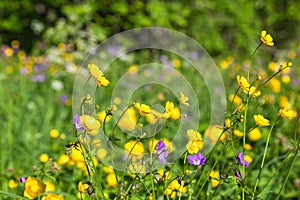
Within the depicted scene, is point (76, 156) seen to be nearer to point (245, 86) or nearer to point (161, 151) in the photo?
point (161, 151)

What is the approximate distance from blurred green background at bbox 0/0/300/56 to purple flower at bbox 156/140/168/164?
11.1ft

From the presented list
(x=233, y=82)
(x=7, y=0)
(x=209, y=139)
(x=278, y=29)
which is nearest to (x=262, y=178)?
(x=209, y=139)

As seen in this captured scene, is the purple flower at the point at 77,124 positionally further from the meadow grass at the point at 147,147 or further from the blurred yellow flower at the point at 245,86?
the blurred yellow flower at the point at 245,86

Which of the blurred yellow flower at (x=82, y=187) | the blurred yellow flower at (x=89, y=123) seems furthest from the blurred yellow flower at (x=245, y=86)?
the blurred yellow flower at (x=82, y=187)

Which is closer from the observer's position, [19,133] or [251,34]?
[19,133]

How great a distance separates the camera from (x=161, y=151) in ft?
4.00

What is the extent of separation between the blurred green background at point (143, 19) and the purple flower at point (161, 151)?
3380 millimetres

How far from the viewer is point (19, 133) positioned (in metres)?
2.60

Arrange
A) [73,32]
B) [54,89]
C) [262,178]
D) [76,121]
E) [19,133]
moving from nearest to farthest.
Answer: [76,121] < [262,178] < [19,133] < [54,89] < [73,32]

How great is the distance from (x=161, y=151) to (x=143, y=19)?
4831 millimetres

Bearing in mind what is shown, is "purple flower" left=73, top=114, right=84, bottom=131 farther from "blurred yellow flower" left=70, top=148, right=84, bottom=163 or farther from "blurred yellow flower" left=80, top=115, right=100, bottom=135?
"blurred yellow flower" left=70, top=148, right=84, bottom=163

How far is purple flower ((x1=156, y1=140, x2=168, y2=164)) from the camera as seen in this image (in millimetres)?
1215

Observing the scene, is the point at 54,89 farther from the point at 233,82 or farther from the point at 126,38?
the point at 126,38

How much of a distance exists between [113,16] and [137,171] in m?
5.30
